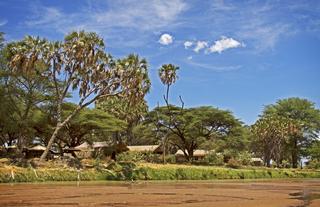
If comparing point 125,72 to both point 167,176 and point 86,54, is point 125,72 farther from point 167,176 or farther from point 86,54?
point 167,176

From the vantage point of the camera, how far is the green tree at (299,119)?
8725 centimetres

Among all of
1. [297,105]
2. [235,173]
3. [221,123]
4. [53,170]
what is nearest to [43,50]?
[53,170]

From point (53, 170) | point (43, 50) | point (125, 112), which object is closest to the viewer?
point (53, 170)

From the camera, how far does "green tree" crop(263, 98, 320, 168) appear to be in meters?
87.2

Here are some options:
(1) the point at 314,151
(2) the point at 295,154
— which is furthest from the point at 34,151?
(2) the point at 295,154

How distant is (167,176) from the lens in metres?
45.7

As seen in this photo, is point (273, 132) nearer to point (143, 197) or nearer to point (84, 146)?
point (84, 146)

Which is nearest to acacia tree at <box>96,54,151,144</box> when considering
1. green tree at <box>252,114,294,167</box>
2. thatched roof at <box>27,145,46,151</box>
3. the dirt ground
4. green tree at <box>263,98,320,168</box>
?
thatched roof at <box>27,145,46,151</box>

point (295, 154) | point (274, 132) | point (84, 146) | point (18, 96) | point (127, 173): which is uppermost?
point (18, 96)

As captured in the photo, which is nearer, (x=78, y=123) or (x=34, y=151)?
(x=78, y=123)

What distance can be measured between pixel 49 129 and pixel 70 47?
55.2ft

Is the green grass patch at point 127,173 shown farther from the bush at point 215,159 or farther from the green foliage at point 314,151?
the green foliage at point 314,151

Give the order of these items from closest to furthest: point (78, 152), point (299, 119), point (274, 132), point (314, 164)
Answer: point (78, 152) → point (274, 132) → point (314, 164) → point (299, 119)

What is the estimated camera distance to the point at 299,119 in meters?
89.6
